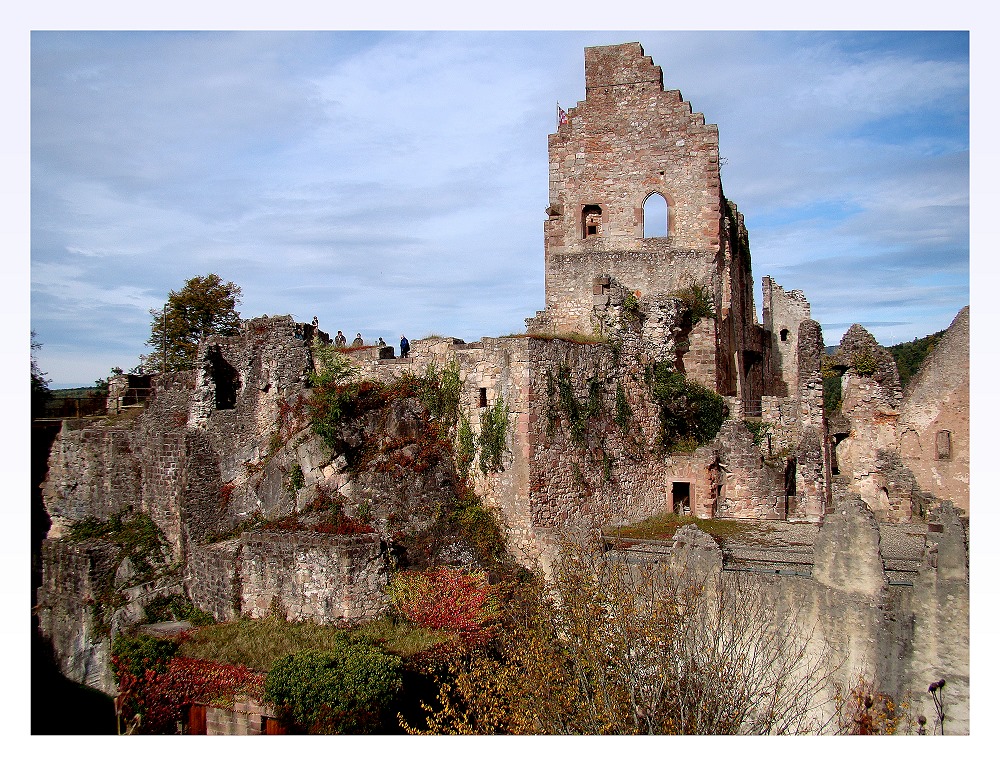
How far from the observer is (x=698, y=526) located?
60.7 feet

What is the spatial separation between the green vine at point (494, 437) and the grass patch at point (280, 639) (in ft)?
12.3

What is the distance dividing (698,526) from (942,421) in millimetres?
6424

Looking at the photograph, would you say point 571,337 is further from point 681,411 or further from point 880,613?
point 880,613

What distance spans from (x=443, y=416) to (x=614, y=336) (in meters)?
4.64

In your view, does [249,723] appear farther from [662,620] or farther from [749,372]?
[749,372]

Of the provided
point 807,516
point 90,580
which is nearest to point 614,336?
point 807,516

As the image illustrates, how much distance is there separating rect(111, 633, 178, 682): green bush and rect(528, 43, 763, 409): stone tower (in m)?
12.1

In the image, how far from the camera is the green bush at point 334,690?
13031 millimetres

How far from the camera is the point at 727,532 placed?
18.2 metres

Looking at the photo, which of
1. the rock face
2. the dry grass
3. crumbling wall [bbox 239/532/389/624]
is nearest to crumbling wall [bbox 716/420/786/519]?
the dry grass

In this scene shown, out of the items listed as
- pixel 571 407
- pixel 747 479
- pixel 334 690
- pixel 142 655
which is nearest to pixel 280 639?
pixel 142 655

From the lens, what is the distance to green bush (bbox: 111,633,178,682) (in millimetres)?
15578

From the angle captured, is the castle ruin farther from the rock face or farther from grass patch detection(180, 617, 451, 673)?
grass patch detection(180, 617, 451, 673)

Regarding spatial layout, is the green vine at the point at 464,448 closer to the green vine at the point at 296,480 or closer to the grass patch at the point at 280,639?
the green vine at the point at 296,480
